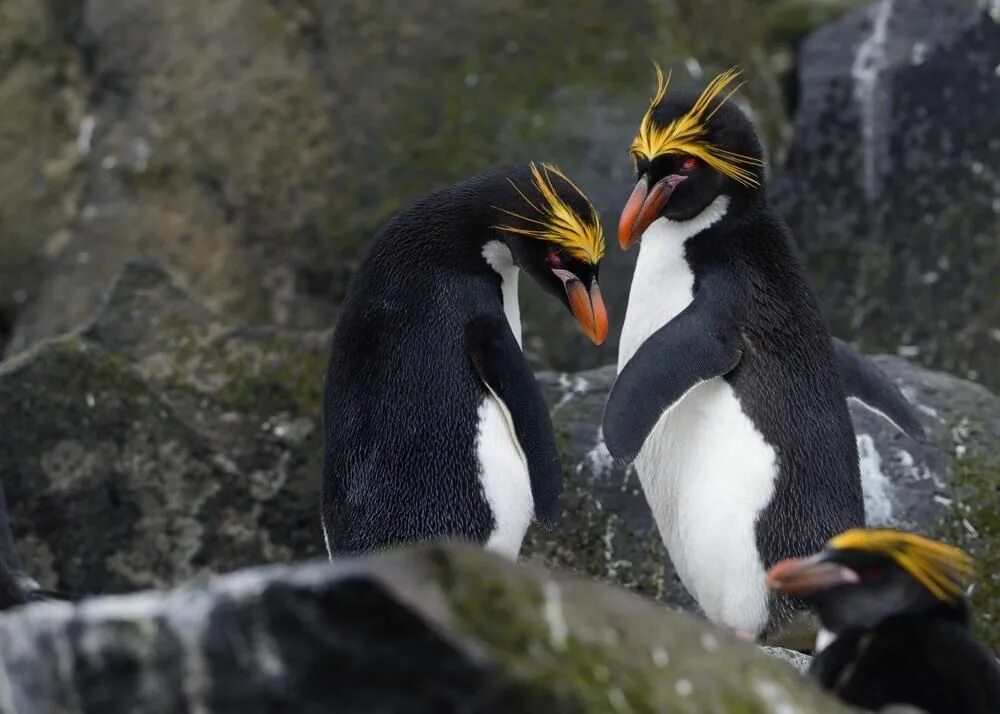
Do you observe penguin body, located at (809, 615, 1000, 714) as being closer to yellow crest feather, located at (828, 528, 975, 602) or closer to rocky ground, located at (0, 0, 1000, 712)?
yellow crest feather, located at (828, 528, 975, 602)

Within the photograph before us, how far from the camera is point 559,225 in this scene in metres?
4.66

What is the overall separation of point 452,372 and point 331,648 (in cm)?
220

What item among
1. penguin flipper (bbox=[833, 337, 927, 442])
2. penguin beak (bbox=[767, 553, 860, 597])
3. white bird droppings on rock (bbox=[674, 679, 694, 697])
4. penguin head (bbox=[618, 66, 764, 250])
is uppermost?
penguin head (bbox=[618, 66, 764, 250])

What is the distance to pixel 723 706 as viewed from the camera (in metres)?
2.59

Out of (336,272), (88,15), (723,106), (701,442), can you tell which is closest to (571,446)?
(701,442)

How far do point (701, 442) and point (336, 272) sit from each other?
411 cm

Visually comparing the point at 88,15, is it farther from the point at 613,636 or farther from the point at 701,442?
the point at 613,636

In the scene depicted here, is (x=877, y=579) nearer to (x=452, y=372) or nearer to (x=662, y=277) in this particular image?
(x=452, y=372)

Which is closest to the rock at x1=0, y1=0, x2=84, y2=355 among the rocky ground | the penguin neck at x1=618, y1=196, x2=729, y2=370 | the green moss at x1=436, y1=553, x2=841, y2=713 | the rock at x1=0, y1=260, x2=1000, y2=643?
the rocky ground

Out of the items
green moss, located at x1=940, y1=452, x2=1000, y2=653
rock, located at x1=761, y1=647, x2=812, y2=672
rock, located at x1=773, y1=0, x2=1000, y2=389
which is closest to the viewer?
rock, located at x1=761, y1=647, x2=812, y2=672

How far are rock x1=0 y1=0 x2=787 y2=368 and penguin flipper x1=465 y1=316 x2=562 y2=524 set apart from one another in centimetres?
358

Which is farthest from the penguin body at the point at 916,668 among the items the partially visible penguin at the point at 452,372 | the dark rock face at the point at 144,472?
the dark rock face at the point at 144,472

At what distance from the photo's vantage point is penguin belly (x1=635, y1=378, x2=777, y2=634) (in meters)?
4.73

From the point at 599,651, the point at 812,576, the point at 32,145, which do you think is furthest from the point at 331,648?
the point at 32,145
